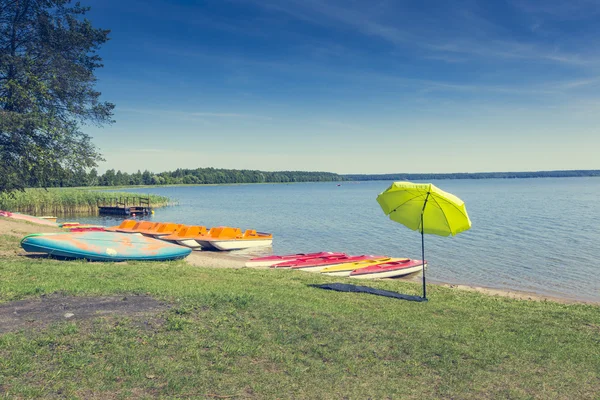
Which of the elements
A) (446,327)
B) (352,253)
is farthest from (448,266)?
(446,327)

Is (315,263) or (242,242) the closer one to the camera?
(315,263)

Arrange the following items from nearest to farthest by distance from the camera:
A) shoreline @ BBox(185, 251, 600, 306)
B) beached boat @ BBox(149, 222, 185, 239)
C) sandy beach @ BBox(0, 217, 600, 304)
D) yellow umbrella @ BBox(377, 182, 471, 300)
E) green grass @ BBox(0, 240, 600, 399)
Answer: green grass @ BBox(0, 240, 600, 399) → yellow umbrella @ BBox(377, 182, 471, 300) → sandy beach @ BBox(0, 217, 600, 304) → shoreline @ BBox(185, 251, 600, 306) → beached boat @ BBox(149, 222, 185, 239)

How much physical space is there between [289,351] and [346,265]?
12763 millimetres

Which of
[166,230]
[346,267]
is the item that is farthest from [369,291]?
[166,230]

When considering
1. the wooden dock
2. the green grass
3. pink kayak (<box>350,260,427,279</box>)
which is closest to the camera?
the green grass

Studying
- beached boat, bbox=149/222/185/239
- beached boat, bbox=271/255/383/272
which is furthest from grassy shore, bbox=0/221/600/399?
beached boat, bbox=149/222/185/239

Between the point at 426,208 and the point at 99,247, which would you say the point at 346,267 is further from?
the point at 99,247

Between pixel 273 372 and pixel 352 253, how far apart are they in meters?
22.9

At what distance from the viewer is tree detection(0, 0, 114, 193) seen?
14836 mm

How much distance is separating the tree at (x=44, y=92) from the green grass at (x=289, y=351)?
6.39m

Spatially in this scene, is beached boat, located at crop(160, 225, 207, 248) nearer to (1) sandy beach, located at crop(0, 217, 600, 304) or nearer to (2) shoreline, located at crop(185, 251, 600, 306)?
(1) sandy beach, located at crop(0, 217, 600, 304)

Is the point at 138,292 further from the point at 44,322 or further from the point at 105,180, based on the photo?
the point at 105,180

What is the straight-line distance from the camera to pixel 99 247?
15.3m

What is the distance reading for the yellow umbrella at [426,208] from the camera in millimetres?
10755
